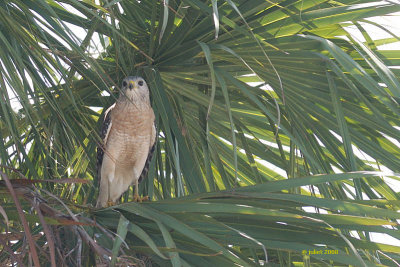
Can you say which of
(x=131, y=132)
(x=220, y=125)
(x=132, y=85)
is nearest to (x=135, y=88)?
(x=132, y=85)

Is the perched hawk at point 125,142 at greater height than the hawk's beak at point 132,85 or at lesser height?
lesser

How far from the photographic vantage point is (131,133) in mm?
4305

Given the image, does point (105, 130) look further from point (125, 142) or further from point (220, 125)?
point (220, 125)

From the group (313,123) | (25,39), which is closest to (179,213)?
(25,39)

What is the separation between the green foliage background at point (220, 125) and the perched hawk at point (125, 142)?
0.95ft

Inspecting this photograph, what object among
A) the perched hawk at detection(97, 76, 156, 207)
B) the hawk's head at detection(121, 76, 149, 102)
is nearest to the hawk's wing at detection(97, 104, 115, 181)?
the perched hawk at detection(97, 76, 156, 207)

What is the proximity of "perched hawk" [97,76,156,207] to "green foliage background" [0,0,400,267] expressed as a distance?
29 centimetres

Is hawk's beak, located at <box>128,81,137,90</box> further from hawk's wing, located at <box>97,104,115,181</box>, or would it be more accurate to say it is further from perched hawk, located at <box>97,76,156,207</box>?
hawk's wing, located at <box>97,104,115,181</box>

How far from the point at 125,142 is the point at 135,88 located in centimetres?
49

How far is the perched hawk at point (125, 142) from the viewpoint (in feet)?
13.8

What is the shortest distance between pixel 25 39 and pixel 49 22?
0.13 metres

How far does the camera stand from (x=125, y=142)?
432 centimetres

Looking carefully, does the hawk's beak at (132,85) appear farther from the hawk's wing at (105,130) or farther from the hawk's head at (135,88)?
the hawk's wing at (105,130)

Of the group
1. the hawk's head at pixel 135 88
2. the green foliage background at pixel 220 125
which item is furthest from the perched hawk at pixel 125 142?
the green foliage background at pixel 220 125
